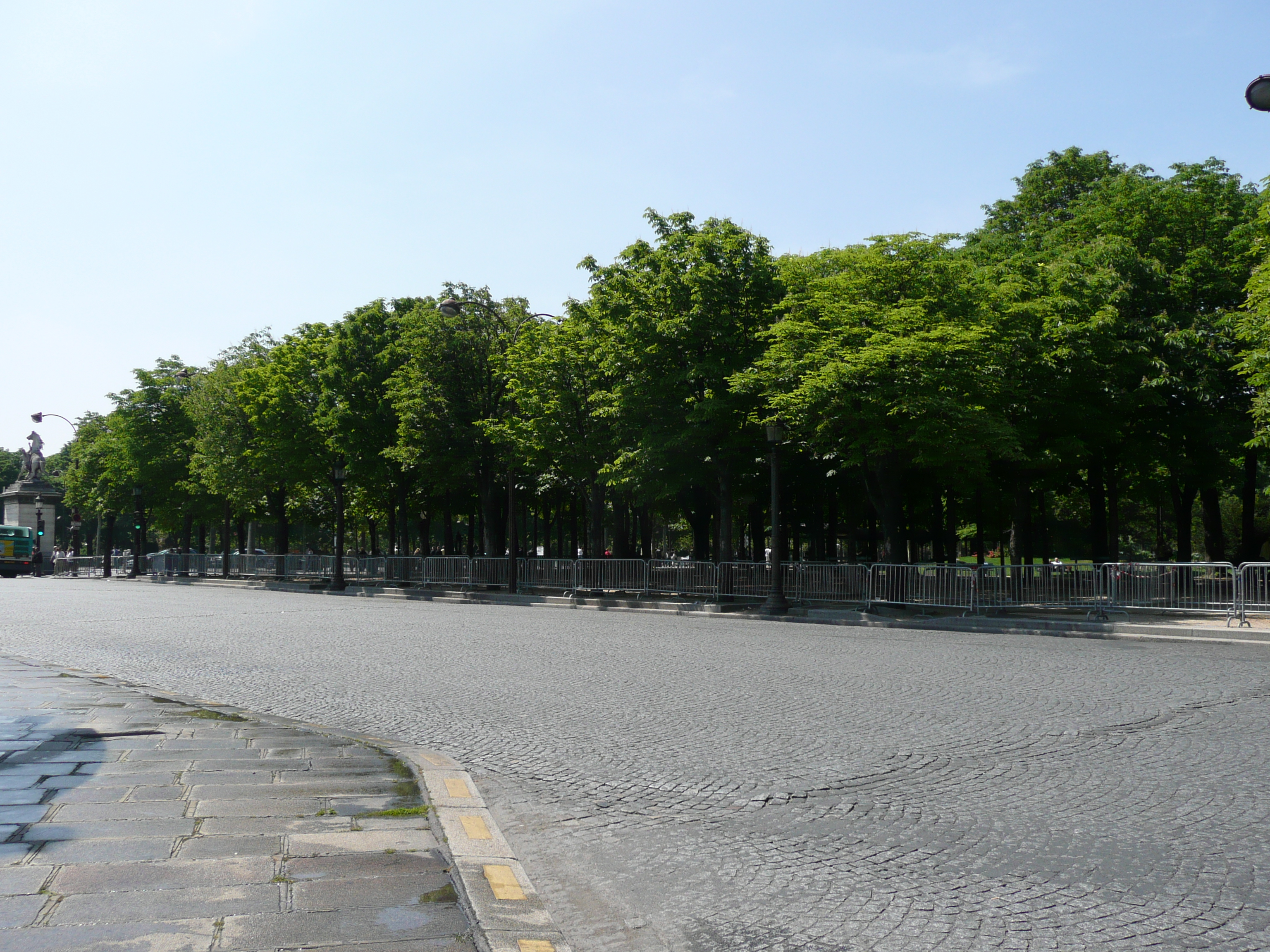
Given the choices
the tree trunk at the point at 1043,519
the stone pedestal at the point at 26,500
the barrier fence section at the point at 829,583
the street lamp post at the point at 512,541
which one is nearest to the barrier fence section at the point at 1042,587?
the barrier fence section at the point at 829,583

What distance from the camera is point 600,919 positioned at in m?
4.11

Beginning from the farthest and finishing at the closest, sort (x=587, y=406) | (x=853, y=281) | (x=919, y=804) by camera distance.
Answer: (x=587, y=406) → (x=853, y=281) → (x=919, y=804)

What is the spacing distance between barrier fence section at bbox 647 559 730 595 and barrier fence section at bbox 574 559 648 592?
1.14ft

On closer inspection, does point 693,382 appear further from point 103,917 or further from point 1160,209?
point 103,917

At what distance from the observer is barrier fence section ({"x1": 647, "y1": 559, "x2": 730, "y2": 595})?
27062mm

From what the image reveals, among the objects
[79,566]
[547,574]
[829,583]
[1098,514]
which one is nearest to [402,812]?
[829,583]

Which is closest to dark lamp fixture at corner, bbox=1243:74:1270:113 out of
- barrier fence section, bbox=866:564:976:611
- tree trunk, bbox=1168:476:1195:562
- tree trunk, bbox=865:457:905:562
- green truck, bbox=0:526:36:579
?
barrier fence section, bbox=866:564:976:611

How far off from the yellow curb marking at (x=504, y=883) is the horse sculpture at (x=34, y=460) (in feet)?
251

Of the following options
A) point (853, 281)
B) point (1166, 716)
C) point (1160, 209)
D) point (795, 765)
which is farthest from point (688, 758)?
point (1160, 209)

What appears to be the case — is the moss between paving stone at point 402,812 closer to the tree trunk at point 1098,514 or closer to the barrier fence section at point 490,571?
the barrier fence section at point 490,571

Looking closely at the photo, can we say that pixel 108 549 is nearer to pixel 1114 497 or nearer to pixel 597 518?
pixel 597 518

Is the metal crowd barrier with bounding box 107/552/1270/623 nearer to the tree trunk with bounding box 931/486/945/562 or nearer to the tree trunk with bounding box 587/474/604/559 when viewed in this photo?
the tree trunk with bounding box 587/474/604/559

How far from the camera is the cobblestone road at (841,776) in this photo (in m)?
4.20

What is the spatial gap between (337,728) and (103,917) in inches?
192
